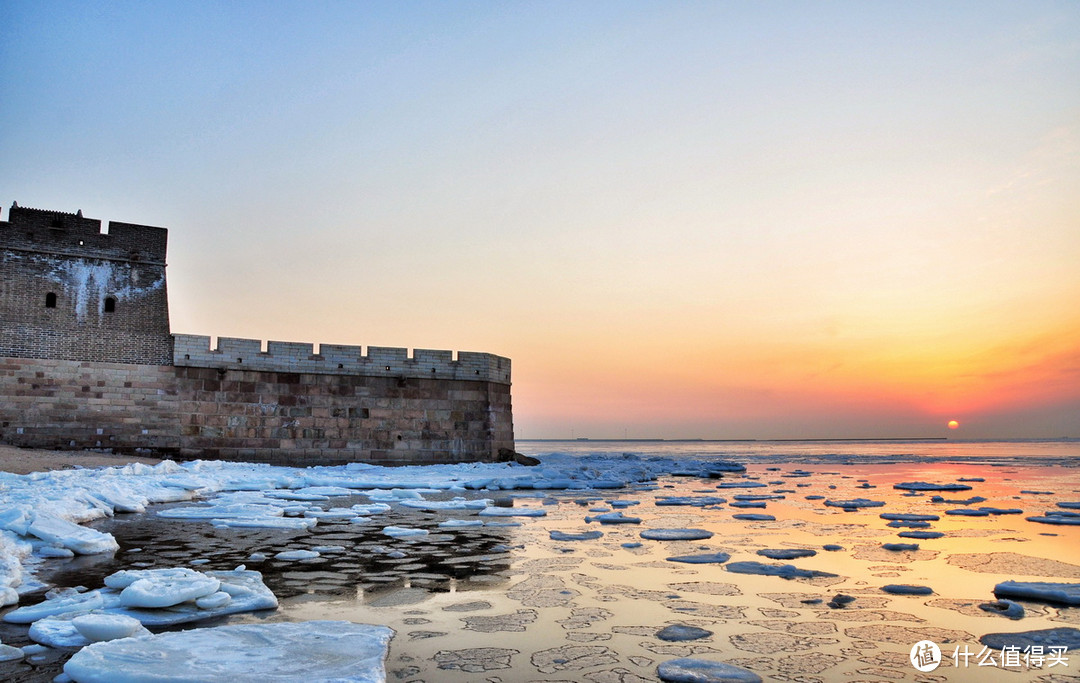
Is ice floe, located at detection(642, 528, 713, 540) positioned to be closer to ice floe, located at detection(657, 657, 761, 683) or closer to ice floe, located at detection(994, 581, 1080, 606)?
ice floe, located at detection(994, 581, 1080, 606)

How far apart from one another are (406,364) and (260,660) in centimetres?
1464

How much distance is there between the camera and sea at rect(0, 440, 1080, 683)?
3209 millimetres

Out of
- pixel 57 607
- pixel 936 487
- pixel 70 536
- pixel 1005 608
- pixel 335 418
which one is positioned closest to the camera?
pixel 57 607

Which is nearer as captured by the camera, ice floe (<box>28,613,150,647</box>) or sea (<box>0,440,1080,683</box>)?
sea (<box>0,440,1080,683</box>)

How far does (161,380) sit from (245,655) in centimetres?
1430

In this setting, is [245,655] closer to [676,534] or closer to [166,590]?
[166,590]

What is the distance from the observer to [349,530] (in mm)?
7523

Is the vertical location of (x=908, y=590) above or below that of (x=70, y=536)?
below

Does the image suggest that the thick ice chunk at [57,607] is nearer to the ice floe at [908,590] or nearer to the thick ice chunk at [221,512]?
the thick ice chunk at [221,512]

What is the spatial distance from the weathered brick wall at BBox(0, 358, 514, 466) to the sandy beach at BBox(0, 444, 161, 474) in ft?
1.97

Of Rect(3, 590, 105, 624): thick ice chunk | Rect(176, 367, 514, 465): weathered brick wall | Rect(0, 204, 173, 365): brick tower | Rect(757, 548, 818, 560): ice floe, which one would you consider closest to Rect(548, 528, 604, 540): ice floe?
Rect(757, 548, 818, 560): ice floe

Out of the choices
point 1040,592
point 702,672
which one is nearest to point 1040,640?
point 1040,592

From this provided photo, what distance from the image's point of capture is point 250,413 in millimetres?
16047

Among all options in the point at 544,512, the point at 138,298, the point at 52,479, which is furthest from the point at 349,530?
the point at 138,298
